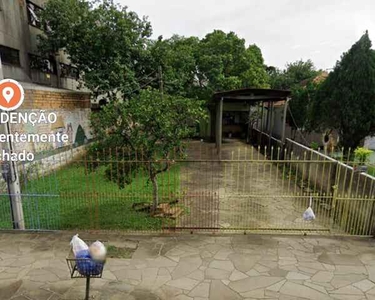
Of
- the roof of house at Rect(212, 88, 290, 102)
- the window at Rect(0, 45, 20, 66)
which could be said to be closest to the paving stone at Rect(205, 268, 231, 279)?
the roof of house at Rect(212, 88, 290, 102)

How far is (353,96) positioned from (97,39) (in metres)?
10.2

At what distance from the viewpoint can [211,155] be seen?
46.5 feet

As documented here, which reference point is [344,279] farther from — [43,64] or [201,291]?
[43,64]

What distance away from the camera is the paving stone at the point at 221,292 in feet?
11.9

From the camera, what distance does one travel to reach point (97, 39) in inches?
460

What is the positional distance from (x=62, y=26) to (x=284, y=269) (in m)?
12.3

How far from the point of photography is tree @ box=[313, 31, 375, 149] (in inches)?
391

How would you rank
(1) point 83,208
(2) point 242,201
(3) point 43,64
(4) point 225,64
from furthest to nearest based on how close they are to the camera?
(4) point 225,64
(3) point 43,64
(2) point 242,201
(1) point 83,208

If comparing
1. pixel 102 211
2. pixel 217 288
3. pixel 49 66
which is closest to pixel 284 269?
pixel 217 288

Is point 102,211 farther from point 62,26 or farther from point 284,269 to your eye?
point 62,26

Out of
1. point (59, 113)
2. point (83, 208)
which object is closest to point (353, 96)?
point (83, 208)

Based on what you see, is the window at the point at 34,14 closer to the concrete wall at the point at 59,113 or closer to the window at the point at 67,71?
the window at the point at 67,71

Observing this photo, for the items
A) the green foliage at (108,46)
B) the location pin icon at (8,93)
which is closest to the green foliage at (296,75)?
the green foliage at (108,46)

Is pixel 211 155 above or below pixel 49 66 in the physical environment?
below
